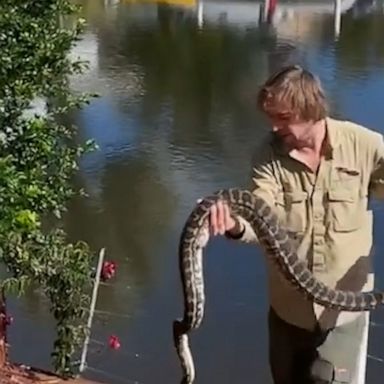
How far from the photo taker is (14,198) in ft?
13.5

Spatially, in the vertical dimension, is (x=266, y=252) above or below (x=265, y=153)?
below

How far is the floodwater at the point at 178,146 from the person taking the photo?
6.43m

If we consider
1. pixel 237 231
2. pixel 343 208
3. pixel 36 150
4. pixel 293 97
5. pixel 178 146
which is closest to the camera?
pixel 293 97

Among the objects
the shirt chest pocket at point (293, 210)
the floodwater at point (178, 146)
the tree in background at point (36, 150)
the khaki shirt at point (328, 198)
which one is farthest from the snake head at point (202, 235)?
the floodwater at point (178, 146)

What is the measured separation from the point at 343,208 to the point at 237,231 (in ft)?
1.21

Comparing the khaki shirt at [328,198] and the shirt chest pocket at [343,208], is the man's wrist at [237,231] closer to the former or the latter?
the khaki shirt at [328,198]

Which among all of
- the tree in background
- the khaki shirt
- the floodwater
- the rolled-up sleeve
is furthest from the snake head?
the floodwater

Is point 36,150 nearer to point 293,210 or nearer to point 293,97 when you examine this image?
point 293,210

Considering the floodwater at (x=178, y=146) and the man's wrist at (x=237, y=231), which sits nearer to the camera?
the man's wrist at (x=237, y=231)

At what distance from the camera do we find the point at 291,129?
3.55m

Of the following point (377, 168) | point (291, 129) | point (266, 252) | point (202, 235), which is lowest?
point (266, 252)

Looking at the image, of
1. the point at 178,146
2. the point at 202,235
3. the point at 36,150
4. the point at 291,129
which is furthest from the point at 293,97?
the point at 178,146

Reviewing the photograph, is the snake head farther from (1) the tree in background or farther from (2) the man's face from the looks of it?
(1) the tree in background

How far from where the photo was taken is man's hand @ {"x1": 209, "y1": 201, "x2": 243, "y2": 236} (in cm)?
349
